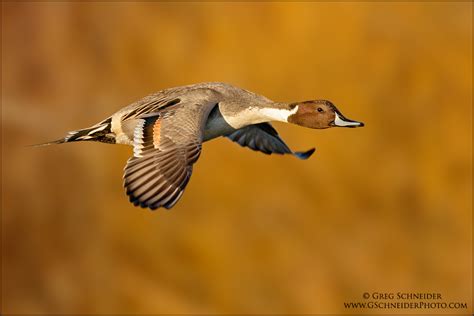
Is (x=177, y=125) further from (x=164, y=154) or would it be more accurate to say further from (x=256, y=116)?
(x=256, y=116)

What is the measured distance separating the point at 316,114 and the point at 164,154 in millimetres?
1079

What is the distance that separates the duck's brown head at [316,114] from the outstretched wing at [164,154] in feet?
1.95

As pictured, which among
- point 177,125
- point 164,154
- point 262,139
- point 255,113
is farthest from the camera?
point 262,139

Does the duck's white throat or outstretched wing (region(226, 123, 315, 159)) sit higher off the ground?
the duck's white throat

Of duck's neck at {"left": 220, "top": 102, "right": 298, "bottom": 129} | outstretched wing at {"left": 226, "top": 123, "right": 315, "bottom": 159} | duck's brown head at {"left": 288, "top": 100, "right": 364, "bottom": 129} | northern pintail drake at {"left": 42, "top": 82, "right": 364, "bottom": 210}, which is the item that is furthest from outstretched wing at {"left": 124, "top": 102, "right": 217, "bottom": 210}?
outstretched wing at {"left": 226, "top": 123, "right": 315, "bottom": 159}

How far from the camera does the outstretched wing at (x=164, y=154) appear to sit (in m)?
5.03

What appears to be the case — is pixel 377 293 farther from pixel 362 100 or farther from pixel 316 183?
pixel 362 100

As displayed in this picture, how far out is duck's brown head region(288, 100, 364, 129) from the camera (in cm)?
586

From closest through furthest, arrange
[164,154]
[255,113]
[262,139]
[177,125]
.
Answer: [164,154]
[177,125]
[255,113]
[262,139]

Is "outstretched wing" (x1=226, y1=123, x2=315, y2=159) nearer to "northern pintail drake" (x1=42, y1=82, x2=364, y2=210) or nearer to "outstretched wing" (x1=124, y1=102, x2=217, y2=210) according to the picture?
"northern pintail drake" (x1=42, y1=82, x2=364, y2=210)

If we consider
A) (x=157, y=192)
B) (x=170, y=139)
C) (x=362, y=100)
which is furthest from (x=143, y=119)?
(x=362, y=100)

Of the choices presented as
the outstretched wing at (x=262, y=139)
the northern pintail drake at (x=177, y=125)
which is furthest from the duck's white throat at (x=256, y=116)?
the outstretched wing at (x=262, y=139)

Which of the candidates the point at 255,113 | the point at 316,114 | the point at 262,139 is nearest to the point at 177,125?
the point at 255,113

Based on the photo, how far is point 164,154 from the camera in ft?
17.2
